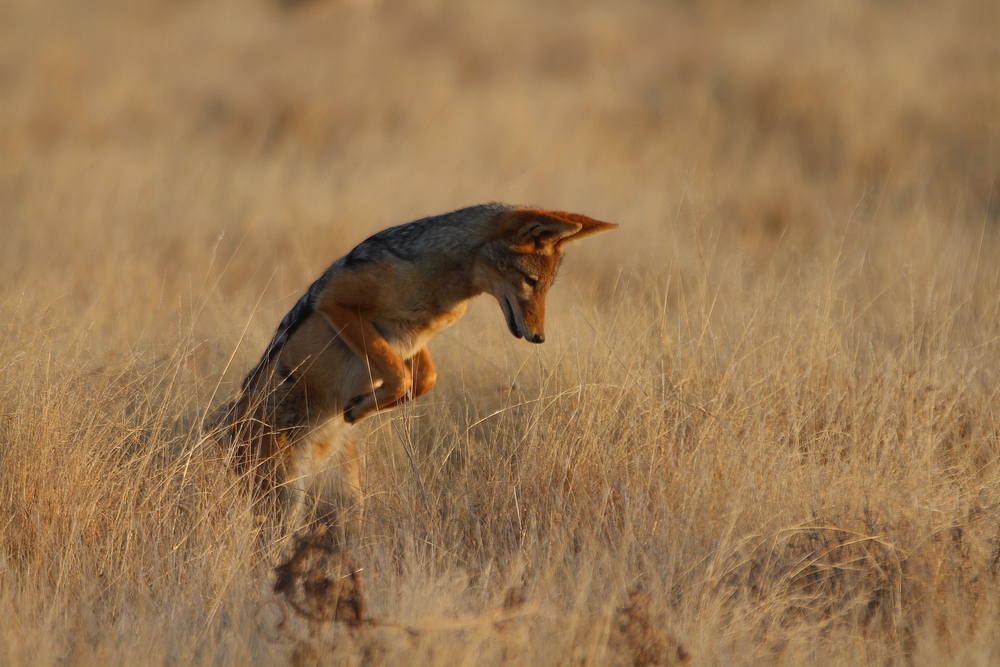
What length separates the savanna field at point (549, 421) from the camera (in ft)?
11.8

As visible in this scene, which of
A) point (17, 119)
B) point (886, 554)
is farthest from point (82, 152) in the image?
point (886, 554)

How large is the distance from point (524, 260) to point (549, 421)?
795mm

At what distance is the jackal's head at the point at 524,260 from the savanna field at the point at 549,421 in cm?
44

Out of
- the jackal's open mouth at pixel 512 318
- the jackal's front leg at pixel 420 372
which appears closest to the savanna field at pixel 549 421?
the jackal's front leg at pixel 420 372

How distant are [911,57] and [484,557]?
13022 mm

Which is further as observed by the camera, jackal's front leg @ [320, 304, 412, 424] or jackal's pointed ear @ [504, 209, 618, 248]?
jackal's front leg @ [320, 304, 412, 424]

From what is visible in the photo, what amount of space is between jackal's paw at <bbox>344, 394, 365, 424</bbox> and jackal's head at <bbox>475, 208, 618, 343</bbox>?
833mm

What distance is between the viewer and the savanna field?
359 cm

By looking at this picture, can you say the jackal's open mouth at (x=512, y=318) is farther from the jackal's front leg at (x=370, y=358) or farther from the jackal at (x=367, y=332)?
the jackal's front leg at (x=370, y=358)

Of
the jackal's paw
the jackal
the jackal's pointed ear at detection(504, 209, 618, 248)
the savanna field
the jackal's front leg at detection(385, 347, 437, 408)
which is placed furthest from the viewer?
the jackal's front leg at detection(385, 347, 437, 408)

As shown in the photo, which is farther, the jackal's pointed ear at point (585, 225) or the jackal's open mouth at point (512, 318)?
the jackal's open mouth at point (512, 318)

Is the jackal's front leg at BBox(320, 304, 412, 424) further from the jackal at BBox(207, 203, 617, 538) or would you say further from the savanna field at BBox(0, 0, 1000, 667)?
the savanna field at BBox(0, 0, 1000, 667)

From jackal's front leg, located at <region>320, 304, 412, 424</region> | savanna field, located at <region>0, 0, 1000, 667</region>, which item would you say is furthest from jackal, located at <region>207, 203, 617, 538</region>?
savanna field, located at <region>0, 0, 1000, 667</region>

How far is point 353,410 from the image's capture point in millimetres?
5035
